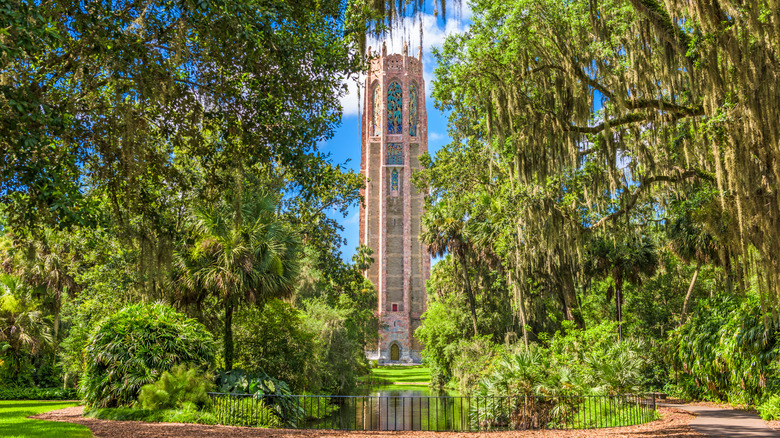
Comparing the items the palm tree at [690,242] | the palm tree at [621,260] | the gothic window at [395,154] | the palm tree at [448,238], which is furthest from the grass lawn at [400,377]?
the gothic window at [395,154]

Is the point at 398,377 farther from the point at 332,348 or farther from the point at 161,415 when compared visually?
the point at 161,415

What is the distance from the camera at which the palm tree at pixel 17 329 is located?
23.3 metres

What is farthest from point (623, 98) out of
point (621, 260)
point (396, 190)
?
point (396, 190)

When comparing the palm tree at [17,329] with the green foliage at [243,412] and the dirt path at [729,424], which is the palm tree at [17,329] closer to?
the green foliage at [243,412]

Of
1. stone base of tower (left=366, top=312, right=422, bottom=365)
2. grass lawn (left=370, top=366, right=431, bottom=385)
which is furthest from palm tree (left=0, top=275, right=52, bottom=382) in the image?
stone base of tower (left=366, top=312, right=422, bottom=365)

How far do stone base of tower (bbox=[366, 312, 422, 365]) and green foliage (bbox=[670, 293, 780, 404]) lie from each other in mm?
54081

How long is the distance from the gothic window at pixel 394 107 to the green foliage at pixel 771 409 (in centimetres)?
6579

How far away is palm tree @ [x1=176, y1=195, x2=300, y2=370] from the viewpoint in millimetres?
14695

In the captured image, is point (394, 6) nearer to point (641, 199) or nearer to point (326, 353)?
point (641, 199)

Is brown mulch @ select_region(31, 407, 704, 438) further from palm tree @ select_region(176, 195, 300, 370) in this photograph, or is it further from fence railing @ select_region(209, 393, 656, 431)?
palm tree @ select_region(176, 195, 300, 370)

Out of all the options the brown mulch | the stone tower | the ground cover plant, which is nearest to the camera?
the brown mulch

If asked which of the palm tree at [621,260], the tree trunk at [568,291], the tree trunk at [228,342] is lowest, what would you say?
the tree trunk at [228,342]

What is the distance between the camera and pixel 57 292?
2689cm

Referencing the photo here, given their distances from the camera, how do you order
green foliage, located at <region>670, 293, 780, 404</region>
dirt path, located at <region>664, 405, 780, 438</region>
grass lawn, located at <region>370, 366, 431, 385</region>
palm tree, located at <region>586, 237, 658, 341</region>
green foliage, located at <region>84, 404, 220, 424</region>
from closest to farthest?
dirt path, located at <region>664, 405, 780, 438</region>, green foliage, located at <region>84, 404, 220, 424</region>, green foliage, located at <region>670, 293, 780, 404</region>, palm tree, located at <region>586, 237, 658, 341</region>, grass lawn, located at <region>370, 366, 431, 385</region>
